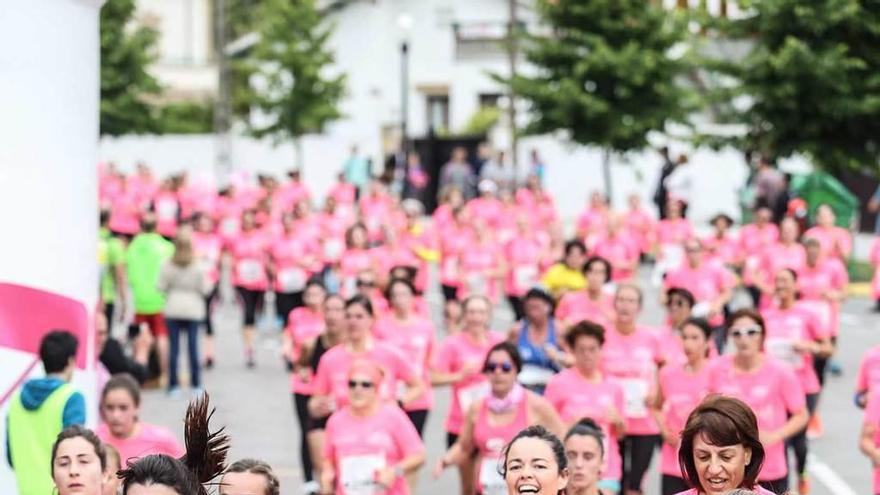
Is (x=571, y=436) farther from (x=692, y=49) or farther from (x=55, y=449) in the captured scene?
(x=692, y=49)

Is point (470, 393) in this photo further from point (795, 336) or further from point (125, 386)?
point (125, 386)

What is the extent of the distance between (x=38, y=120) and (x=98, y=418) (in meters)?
2.11

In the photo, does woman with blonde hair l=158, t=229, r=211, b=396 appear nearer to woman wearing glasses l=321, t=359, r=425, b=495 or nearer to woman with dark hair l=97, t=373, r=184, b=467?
woman wearing glasses l=321, t=359, r=425, b=495

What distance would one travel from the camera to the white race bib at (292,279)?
64.3 feet

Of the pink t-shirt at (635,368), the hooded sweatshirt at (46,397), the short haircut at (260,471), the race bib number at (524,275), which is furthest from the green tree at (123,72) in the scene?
the short haircut at (260,471)

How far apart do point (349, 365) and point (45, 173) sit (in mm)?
2226

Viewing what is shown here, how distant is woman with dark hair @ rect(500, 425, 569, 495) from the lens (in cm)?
646

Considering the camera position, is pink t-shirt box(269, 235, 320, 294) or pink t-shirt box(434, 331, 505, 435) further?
pink t-shirt box(269, 235, 320, 294)

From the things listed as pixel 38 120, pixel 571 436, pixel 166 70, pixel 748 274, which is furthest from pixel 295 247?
pixel 166 70

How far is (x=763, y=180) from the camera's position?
84.5 feet

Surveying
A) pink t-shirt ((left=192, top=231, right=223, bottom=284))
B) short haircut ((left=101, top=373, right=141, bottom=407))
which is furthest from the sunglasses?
pink t-shirt ((left=192, top=231, right=223, bottom=284))

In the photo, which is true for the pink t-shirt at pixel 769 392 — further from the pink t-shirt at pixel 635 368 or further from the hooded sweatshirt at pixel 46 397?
the hooded sweatshirt at pixel 46 397

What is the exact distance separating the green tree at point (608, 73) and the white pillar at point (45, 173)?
23.3 meters

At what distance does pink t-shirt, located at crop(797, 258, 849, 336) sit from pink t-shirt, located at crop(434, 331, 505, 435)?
14.9ft
